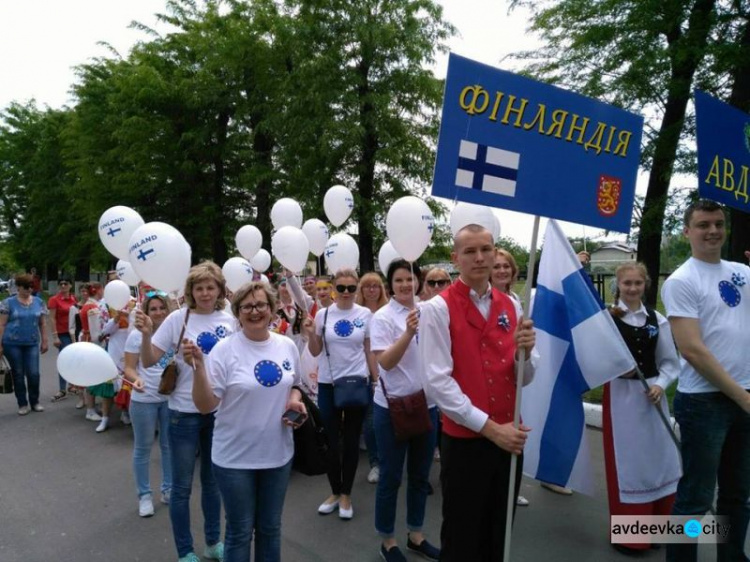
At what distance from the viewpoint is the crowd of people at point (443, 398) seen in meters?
2.56

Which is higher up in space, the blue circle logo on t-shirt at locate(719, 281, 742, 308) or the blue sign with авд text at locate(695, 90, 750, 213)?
the blue sign with авд text at locate(695, 90, 750, 213)

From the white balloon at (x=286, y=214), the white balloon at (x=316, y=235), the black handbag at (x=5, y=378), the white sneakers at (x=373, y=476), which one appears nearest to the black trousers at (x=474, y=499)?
the white sneakers at (x=373, y=476)

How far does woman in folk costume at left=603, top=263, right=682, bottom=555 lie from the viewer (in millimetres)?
3680

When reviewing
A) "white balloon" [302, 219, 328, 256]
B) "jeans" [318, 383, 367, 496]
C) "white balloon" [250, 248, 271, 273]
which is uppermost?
"white balloon" [302, 219, 328, 256]

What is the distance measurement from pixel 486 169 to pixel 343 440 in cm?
272

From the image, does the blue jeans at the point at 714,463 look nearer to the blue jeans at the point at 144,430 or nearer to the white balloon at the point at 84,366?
the blue jeans at the point at 144,430

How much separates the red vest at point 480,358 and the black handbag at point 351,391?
5.84ft

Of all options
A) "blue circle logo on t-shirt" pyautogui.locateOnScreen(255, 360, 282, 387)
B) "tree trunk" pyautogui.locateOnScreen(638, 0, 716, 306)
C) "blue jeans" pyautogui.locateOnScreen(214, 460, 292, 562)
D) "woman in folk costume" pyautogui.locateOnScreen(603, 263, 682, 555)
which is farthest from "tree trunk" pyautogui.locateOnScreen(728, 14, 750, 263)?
"blue jeans" pyautogui.locateOnScreen(214, 460, 292, 562)

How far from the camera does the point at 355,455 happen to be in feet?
14.3

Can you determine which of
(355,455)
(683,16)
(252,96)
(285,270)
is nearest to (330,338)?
(355,455)

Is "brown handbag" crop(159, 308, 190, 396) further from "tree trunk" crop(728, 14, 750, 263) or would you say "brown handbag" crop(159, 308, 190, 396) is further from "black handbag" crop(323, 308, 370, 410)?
"tree trunk" crop(728, 14, 750, 263)

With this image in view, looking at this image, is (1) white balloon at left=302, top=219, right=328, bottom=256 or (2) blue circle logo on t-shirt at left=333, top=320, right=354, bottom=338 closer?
(2) blue circle logo on t-shirt at left=333, top=320, right=354, bottom=338

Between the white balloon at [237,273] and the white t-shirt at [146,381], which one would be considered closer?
the white t-shirt at [146,381]

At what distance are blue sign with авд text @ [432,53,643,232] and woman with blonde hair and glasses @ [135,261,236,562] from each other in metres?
1.81
